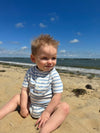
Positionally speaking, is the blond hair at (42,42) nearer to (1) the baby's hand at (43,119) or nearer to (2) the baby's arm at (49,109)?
(2) the baby's arm at (49,109)

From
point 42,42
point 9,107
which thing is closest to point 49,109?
point 9,107

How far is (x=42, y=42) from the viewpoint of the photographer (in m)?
1.94

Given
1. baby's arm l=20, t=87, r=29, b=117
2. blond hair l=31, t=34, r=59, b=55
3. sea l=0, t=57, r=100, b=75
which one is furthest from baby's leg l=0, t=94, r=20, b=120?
sea l=0, t=57, r=100, b=75

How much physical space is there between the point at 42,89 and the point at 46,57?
526mm

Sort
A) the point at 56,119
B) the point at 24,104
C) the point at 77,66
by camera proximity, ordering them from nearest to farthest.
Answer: the point at 56,119 → the point at 24,104 → the point at 77,66

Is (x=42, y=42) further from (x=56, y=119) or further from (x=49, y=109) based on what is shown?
(x=56, y=119)

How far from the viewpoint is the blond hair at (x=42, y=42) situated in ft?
6.38

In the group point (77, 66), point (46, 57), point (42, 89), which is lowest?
point (77, 66)

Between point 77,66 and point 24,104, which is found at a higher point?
point 24,104

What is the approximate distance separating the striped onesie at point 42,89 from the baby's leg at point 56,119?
236 millimetres

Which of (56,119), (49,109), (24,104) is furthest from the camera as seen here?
(24,104)

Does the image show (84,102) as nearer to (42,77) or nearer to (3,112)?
(42,77)

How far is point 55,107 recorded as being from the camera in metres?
1.99

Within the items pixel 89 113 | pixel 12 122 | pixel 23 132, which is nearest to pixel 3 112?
pixel 12 122
